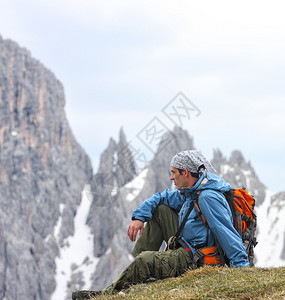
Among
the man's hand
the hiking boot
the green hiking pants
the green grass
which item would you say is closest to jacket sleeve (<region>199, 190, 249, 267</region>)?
the green grass

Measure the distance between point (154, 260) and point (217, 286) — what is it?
1.59 metres

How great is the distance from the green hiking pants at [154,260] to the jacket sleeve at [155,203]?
15cm

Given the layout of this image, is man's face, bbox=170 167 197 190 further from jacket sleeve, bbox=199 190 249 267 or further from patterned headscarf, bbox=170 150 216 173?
jacket sleeve, bbox=199 190 249 267

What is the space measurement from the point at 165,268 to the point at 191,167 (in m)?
2.04

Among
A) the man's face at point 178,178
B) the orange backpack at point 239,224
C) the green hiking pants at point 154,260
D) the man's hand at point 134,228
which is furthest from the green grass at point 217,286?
the man's face at point 178,178

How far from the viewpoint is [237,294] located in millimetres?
6969

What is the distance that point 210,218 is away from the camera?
841 centimetres

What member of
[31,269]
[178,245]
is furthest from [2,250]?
[178,245]

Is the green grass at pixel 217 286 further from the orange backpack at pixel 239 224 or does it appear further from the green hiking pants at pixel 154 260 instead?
the orange backpack at pixel 239 224

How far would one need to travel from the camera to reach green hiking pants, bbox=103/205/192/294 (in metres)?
8.54

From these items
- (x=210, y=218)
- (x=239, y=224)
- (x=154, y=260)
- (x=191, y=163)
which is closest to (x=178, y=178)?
(x=191, y=163)

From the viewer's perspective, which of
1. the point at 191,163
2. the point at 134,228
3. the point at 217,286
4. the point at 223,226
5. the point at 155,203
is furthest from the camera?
the point at 155,203

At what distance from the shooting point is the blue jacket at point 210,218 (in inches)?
329

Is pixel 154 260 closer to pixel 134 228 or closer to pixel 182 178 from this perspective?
pixel 134 228
